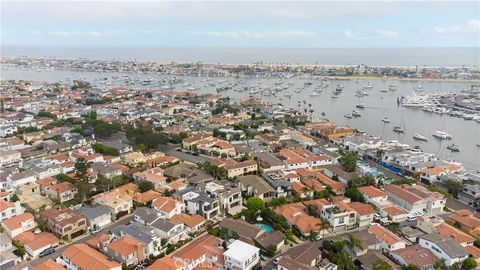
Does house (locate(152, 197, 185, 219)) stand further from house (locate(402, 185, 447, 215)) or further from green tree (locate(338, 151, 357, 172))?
house (locate(402, 185, 447, 215))

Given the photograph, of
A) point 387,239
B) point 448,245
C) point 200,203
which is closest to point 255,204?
point 200,203

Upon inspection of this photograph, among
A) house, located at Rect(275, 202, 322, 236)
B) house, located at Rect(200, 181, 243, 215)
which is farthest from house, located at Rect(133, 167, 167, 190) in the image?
house, located at Rect(275, 202, 322, 236)

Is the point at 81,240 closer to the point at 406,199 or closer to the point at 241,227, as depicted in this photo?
the point at 241,227

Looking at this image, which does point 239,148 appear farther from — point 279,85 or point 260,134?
point 279,85

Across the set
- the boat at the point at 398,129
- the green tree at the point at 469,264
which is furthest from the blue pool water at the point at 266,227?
the boat at the point at 398,129

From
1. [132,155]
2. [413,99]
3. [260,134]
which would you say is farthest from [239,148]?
[413,99]

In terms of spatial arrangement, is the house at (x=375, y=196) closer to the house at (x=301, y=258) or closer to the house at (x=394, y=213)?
the house at (x=394, y=213)
